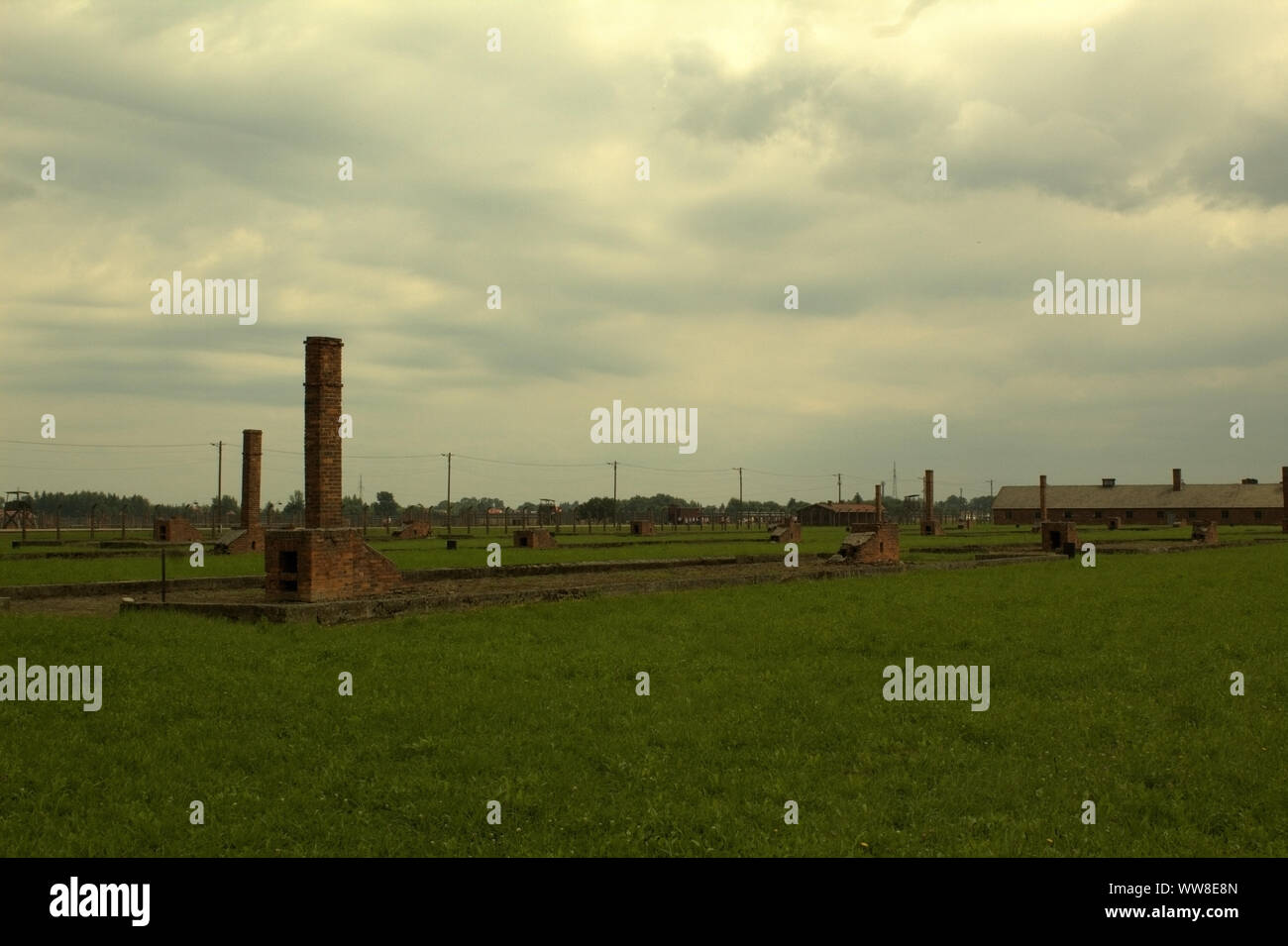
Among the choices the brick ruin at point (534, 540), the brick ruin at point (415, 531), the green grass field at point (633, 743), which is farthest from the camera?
the brick ruin at point (415, 531)

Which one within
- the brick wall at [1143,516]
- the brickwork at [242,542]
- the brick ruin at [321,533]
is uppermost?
the brick ruin at [321,533]

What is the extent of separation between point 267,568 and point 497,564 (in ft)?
29.1

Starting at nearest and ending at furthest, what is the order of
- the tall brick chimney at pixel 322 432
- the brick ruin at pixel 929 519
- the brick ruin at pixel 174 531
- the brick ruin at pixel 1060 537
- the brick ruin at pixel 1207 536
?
the tall brick chimney at pixel 322 432, the brick ruin at pixel 1060 537, the brick ruin at pixel 174 531, the brick ruin at pixel 1207 536, the brick ruin at pixel 929 519

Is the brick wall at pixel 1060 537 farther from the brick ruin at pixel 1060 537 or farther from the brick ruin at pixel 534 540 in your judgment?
the brick ruin at pixel 534 540

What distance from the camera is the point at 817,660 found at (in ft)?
36.8

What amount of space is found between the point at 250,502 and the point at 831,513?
2755 inches

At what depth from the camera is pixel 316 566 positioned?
14.2 m

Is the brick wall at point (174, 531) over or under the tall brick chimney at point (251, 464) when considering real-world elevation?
under

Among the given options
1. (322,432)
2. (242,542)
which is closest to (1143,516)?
(242,542)

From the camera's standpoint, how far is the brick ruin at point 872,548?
26547 mm

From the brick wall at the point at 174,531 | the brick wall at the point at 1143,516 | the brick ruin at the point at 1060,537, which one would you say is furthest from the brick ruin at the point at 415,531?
the brick wall at the point at 1143,516

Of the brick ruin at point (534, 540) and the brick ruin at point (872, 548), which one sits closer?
the brick ruin at point (872, 548)

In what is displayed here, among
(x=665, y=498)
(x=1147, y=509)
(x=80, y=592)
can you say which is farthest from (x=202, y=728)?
(x=665, y=498)

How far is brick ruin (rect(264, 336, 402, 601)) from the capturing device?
14.2m
